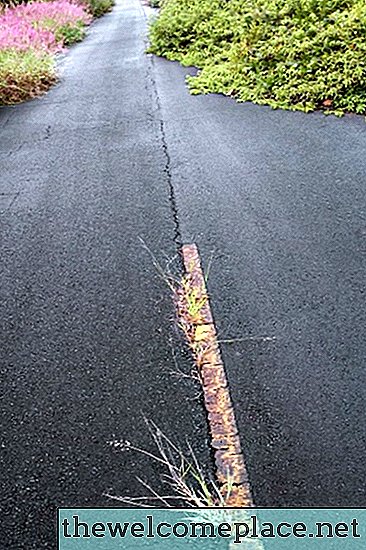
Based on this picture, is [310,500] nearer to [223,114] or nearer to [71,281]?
[71,281]

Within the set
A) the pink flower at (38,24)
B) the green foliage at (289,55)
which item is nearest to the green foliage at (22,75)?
the pink flower at (38,24)

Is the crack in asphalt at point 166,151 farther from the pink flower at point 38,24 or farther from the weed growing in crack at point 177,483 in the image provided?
the pink flower at point 38,24

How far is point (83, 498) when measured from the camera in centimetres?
202

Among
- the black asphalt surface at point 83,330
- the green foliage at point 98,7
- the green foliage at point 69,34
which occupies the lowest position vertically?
the black asphalt surface at point 83,330

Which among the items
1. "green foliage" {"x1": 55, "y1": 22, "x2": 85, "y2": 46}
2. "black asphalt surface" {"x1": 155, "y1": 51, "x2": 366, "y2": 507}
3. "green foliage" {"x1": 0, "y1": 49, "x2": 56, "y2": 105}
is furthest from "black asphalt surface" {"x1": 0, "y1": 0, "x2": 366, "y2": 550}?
"green foliage" {"x1": 55, "y1": 22, "x2": 85, "y2": 46}

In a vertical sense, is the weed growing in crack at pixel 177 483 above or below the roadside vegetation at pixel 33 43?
below

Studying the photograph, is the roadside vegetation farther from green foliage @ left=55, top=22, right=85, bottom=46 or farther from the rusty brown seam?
Answer: the rusty brown seam

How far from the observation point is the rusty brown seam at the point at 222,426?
1992 millimetres

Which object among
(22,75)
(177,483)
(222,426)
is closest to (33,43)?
(22,75)

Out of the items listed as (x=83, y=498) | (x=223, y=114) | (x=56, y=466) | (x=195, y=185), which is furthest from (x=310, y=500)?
(x=223, y=114)

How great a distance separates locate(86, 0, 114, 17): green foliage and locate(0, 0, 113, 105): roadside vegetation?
7.63 feet

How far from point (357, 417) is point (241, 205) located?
2.22 meters

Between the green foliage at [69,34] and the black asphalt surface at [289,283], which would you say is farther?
the green foliage at [69,34]

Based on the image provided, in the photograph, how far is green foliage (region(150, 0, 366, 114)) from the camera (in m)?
6.32
